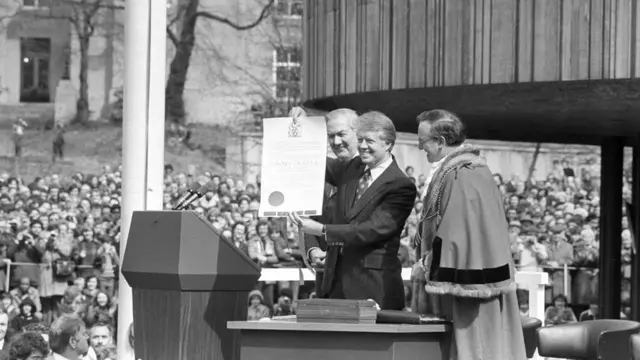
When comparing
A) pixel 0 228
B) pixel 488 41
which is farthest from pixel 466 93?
pixel 0 228

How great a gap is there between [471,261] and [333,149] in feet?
4.05

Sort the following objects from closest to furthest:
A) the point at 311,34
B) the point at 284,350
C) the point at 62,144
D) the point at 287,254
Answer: the point at 284,350 < the point at 311,34 < the point at 287,254 < the point at 62,144

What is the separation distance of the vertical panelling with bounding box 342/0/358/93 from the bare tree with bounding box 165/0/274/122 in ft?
64.7

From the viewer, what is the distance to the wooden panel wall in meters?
6.01

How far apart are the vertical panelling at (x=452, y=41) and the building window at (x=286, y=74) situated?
19.2m

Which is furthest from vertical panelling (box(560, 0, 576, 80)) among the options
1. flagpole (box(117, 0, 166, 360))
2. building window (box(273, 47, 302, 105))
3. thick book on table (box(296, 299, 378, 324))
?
building window (box(273, 47, 302, 105))

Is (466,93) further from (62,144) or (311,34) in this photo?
(62,144)

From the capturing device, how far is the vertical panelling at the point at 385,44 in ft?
21.8

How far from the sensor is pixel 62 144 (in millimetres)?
25516

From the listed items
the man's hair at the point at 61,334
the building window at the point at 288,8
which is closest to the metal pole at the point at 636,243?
the man's hair at the point at 61,334

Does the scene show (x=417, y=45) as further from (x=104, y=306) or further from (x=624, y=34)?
(x=104, y=306)

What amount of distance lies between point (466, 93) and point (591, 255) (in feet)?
30.7

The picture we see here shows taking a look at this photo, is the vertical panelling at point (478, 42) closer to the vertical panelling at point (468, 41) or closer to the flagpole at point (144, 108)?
the vertical panelling at point (468, 41)

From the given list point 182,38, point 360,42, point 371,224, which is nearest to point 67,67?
point 182,38
